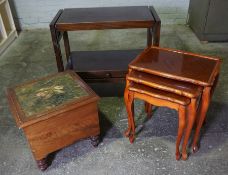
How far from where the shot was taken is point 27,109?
3.86ft

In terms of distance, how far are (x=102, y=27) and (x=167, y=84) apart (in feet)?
2.16

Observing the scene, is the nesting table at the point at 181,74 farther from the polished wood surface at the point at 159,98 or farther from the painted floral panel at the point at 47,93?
the painted floral panel at the point at 47,93

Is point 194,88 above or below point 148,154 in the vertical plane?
above

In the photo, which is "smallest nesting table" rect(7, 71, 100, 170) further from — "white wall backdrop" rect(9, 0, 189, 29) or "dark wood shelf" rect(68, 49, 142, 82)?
"white wall backdrop" rect(9, 0, 189, 29)

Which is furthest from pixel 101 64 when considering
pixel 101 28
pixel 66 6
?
pixel 66 6

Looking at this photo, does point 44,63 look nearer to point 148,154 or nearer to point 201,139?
point 148,154

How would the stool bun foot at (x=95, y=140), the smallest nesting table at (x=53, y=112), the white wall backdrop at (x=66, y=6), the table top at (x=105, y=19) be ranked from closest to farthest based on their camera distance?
1. the smallest nesting table at (x=53, y=112)
2. the stool bun foot at (x=95, y=140)
3. the table top at (x=105, y=19)
4. the white wall backdrop at (x=66, y=6)

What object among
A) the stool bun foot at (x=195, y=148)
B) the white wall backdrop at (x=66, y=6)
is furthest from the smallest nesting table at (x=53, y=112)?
the white wall backdrop at (x=66, y=6)

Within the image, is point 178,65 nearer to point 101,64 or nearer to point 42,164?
point 101,64

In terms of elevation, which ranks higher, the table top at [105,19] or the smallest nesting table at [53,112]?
the table top at [105,19]

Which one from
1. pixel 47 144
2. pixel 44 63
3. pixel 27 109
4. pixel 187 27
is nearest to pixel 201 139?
pixel 47 144

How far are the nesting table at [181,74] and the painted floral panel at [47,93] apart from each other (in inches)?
12.2

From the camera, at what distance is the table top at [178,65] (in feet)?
3.58

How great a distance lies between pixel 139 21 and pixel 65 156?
37.7 inches
